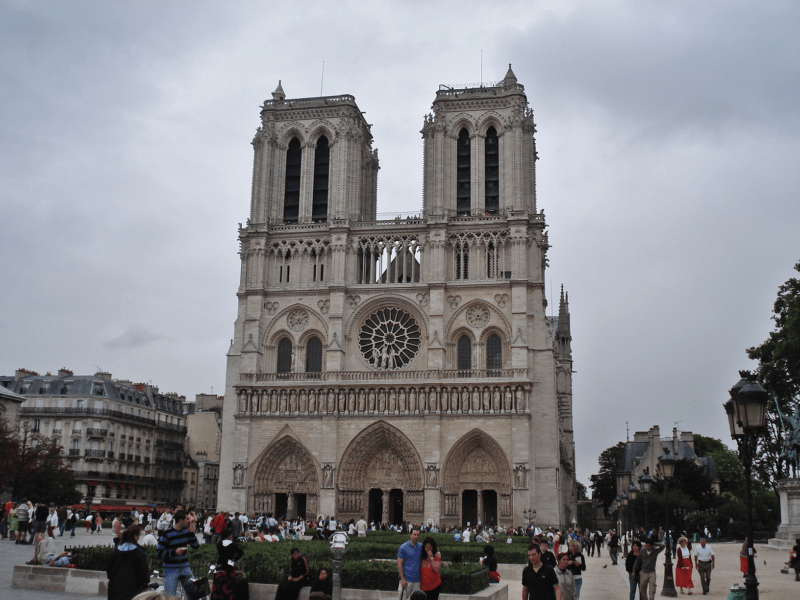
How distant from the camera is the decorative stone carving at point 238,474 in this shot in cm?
4294

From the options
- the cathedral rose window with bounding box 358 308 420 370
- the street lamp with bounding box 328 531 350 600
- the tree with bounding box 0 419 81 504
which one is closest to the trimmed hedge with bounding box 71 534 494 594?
the street lamp with bounding box 328 531 350 600

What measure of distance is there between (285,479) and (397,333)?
9702 millimetres

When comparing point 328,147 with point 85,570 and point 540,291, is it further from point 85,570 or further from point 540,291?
point 85,570

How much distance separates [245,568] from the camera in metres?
15.2

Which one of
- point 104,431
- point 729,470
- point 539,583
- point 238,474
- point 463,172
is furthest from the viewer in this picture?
point 729,470

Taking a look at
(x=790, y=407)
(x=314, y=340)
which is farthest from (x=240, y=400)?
(x=790, y=407)

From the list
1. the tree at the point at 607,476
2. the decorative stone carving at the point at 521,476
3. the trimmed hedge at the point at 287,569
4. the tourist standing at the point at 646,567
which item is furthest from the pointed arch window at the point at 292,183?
the tree at the point at 607,476

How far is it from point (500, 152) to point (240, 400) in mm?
19555

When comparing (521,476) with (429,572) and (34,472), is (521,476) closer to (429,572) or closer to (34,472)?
(34,472)

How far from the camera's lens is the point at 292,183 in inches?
1913

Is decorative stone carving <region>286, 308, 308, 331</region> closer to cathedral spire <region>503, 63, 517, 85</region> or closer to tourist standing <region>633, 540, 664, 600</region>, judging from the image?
cathedral spire <region>503, 63, 517, 85</region>

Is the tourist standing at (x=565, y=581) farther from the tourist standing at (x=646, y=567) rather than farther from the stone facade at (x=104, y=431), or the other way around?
the stone facade at (x=104, y=431)

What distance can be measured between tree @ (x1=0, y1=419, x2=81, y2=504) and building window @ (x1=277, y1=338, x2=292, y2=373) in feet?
41.2

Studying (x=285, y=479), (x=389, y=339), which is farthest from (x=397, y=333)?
(x=285, y=479)
